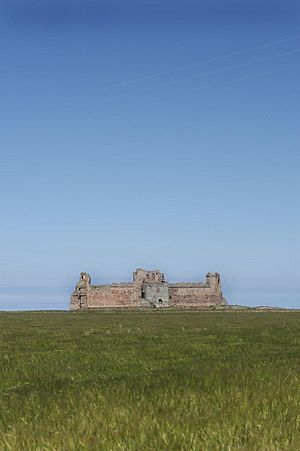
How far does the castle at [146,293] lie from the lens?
419 ft

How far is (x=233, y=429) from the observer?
241 inches

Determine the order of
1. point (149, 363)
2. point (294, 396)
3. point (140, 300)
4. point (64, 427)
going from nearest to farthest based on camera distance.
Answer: point (64, 427) → point (294, 396) → point (149, 363) → point (140, 300)

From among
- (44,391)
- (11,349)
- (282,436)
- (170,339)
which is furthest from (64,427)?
(170,339)

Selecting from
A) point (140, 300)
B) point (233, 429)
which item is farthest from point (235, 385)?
point (140, 300)

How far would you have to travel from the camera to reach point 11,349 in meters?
22.7

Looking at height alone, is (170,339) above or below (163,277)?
below

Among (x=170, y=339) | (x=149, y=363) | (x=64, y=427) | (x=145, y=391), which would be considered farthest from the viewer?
(x=170, y=339)

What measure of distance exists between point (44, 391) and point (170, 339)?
15.5m

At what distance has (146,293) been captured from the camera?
128 m

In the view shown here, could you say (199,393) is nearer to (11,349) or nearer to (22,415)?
(22,415)

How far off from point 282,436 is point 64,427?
235 cm

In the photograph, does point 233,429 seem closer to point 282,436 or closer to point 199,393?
point 282,436

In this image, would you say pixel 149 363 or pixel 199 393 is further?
pixel 149 363

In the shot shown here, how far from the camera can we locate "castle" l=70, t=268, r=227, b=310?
5022 inches
